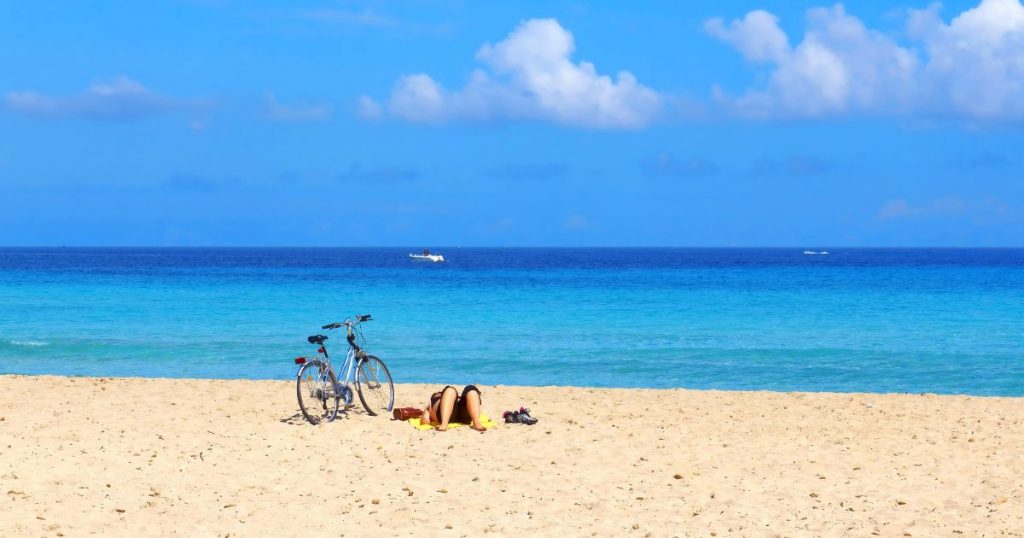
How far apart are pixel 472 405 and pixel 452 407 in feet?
0.96


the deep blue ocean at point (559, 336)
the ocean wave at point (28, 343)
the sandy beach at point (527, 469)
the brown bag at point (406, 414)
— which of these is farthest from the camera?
the ocean wave at point (28, 343)

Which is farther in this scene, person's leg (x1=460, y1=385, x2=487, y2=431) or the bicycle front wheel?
the bicycle front wheel

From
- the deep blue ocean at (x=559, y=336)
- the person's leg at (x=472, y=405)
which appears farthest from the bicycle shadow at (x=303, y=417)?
the deep blue ocean at (x=559, y=336)

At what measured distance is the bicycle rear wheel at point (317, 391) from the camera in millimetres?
14242

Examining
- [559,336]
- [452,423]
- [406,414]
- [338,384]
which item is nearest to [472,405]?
[452,423]

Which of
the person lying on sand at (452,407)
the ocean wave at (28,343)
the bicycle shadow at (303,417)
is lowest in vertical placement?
the ocean wave at (28,343)

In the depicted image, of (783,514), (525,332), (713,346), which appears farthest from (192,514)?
(525,332)

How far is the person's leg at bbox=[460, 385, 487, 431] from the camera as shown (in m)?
13.8

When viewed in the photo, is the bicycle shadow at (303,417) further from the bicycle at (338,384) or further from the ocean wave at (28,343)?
the ocean wave at (28,343)

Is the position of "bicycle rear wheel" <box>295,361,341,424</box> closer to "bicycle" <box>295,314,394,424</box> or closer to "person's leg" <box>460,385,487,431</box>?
"bicycle" <box>295,314,394,424</box>

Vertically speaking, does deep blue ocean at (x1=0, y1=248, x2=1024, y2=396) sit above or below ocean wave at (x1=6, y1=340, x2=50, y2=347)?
above

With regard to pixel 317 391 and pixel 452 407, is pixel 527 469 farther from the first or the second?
pixel 317 391

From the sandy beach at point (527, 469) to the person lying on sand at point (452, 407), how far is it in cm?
31

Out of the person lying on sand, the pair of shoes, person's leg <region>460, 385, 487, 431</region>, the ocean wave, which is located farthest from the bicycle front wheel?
the ocean wave
